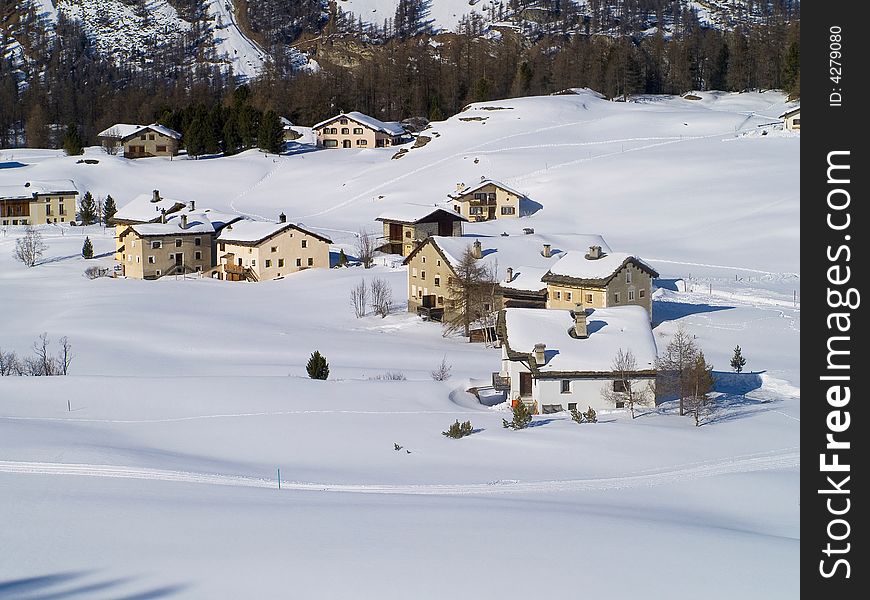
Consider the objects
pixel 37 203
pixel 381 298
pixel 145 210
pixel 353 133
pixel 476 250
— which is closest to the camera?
pixel 476 250

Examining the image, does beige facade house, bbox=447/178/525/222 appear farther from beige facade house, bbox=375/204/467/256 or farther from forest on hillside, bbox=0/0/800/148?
forest on hillside, bbox=0/0/800/148

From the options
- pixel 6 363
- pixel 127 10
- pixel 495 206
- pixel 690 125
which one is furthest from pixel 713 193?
pixel 127 10

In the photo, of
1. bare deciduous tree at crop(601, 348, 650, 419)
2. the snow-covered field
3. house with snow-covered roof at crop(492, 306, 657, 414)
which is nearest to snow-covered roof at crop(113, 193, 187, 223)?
the snow-covered field

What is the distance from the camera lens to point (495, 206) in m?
69.9

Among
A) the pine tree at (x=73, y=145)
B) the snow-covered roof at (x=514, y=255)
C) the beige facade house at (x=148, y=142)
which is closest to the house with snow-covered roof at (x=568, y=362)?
the snow-covered roof at (x=514, y=255)

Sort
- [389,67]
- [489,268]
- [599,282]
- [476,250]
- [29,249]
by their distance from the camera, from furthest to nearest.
Result: [389,67] → [29,249] → [476,250] → [489,268] → [599,282]

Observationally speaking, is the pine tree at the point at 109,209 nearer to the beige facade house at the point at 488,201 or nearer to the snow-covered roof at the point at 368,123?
the beige facade house at the point at 488,201

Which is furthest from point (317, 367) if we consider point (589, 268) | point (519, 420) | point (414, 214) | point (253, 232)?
point (414, 214)

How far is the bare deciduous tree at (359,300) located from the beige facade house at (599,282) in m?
7.38

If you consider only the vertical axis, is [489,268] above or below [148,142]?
below

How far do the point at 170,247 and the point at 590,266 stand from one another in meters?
24.8

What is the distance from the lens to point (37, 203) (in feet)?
248

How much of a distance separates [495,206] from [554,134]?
2003 centimetres

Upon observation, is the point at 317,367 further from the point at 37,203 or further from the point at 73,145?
the point at 73,145
